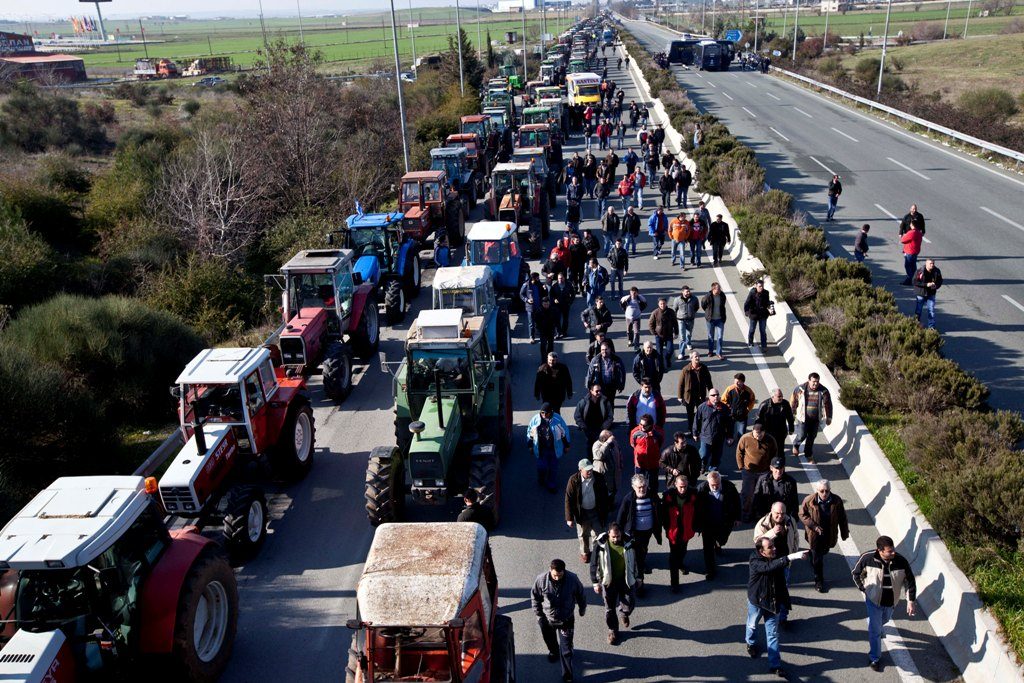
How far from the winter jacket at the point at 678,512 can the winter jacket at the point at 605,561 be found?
0.74 meters

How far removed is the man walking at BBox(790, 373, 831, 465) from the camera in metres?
10.9

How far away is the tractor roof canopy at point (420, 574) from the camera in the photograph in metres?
6.06

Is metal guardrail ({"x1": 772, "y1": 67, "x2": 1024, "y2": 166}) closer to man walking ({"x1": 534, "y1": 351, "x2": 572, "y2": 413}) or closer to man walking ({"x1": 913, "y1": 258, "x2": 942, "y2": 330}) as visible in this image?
man walking ({"x1": 913, "y1": 258, "x2": 942, "y2": 330})

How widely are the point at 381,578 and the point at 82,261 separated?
17.0 meters

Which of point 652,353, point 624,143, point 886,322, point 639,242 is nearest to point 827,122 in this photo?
point 624,143

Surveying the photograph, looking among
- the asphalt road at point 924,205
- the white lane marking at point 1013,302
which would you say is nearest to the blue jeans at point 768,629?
the asphalt road at point 924,205

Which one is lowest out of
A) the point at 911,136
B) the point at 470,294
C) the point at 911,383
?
the point at 911,136

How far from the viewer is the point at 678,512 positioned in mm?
8656

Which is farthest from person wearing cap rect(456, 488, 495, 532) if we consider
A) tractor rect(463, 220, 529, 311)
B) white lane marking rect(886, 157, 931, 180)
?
white lane marking rect(886, 157, 931, 180)

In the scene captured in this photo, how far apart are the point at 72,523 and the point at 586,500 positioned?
16.4 feet

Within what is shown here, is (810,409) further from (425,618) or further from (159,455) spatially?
(159,455)

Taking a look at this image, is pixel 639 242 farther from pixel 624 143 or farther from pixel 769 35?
pixel 769 35

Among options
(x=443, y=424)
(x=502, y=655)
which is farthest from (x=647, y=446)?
(x=502, y=655)

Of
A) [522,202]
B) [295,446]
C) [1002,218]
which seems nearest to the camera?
[295,446]
